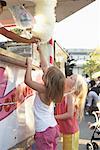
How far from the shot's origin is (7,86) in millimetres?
2416

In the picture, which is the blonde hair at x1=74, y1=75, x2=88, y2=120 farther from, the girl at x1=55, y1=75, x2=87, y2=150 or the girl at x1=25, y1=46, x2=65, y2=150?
the girl at x1=25, y1=46, x2=65, y2=150

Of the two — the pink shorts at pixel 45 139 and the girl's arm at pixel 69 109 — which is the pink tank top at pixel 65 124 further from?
the pink shorts at pixel 45 139

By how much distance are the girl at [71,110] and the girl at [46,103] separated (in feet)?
3.08

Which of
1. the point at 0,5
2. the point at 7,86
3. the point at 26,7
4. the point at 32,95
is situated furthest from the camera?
the point at 26,7

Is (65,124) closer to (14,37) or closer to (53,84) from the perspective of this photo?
(53,84)

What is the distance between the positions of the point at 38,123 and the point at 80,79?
128 centimetres

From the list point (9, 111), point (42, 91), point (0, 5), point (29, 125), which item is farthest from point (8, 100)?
point (0, 5)

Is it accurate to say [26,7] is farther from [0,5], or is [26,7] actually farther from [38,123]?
[38,123]

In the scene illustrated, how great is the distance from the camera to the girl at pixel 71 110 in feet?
12.2

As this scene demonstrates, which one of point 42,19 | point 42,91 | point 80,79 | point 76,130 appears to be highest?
point 42,19

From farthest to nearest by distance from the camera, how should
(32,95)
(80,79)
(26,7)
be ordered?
(80,79) < (26,7) < (32,95)

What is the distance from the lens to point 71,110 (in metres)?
3.71

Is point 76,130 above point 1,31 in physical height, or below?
below

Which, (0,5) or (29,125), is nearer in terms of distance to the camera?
(0,5)
